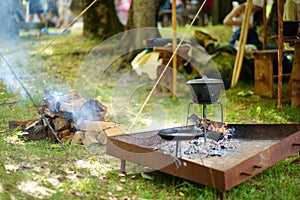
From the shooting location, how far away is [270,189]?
4203mm

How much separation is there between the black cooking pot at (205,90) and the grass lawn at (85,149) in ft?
2.52

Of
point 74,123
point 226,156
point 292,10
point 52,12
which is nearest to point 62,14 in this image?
point 52,12

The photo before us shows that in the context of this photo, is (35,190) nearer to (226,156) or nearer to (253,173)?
(226,156)

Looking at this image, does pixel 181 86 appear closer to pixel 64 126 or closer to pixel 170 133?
pixel 64 126

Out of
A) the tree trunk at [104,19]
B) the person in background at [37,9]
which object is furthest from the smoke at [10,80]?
the person in background at [37,9]

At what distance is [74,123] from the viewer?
18.7 feet

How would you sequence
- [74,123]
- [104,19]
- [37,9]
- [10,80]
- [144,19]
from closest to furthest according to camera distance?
[74,123] → [10,80] → [144,19] → [104,19] → [37,9]

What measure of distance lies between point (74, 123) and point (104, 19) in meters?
5.46

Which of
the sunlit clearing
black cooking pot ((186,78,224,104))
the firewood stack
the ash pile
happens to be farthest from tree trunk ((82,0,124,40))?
the sunlit clearing

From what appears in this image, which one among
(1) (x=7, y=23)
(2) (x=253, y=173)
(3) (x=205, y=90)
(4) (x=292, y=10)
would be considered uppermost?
(4) (x=292, y=10)

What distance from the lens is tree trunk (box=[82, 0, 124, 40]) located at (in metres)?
10.7

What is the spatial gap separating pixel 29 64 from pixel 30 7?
178 inches

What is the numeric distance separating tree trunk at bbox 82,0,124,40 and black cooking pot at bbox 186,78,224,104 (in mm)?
6330

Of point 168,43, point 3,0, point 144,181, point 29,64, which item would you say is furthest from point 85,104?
point 3,0
